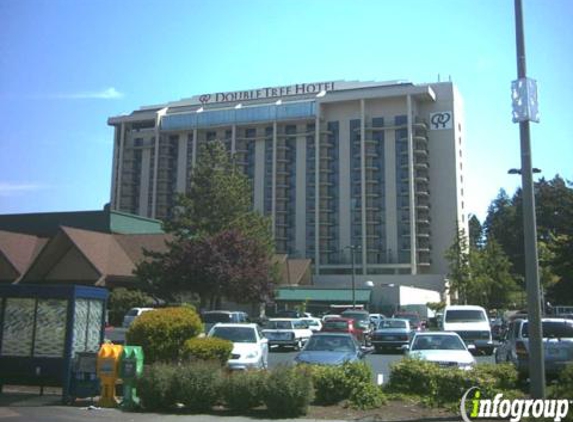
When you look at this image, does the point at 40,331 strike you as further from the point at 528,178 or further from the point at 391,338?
the point at 391,338

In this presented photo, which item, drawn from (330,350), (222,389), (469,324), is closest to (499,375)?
(330,350)

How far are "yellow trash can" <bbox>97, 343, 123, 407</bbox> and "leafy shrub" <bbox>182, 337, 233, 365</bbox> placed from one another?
2056 millimetres

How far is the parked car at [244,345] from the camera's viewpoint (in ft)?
59.5

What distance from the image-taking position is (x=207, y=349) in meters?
15.8

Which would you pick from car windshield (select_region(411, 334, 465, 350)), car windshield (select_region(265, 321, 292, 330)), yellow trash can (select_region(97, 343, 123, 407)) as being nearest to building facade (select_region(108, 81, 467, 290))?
car windshield (select_region(265, 321, 292, 330))

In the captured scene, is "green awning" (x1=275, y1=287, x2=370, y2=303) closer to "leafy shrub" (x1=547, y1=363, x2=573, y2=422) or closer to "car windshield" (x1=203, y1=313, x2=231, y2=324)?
"car windshield" (x1=203, y1=313, x2=231, y2=324)

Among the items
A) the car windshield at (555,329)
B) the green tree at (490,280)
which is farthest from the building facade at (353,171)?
the car windshield at (555,329)

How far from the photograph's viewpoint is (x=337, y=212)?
383 feet

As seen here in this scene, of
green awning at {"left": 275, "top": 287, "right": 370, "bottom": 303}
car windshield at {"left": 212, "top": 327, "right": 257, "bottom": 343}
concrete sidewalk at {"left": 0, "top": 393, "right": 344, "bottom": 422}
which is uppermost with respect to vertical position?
green awning at {"left": 275, "top": 287, "right": 370, "bottom": 303}

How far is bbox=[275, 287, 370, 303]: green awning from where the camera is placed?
7962 centimetres

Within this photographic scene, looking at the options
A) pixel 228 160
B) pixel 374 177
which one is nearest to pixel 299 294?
pixel 228 160

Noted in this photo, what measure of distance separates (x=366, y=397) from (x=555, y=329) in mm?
6836

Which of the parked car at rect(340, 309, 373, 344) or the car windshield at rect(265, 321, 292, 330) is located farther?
the parked car at rect(340, 309, 373, 344)

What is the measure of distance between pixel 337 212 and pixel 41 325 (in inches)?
4055
